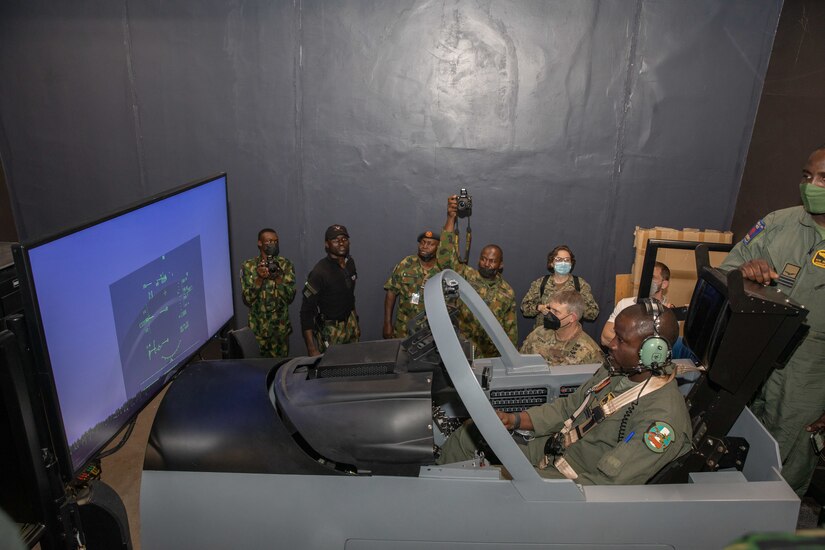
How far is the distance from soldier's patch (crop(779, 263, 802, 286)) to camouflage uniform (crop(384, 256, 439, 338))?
2127 millimetres

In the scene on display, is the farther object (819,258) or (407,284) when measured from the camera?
(407,284)

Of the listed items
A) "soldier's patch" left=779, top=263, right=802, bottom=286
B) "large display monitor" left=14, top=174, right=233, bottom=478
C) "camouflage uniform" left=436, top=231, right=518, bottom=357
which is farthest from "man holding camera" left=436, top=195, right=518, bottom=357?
"large display monitor" left=14, top=174, right=233, bottom=478

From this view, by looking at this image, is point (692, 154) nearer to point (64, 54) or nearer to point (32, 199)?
point (64, 54)

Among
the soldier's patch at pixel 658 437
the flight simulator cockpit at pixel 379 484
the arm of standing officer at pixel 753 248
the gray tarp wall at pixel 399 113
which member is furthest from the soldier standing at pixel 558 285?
the flight simulator cockpit at pixel 379 484

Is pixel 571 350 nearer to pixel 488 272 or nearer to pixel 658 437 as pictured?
pixel 488 272

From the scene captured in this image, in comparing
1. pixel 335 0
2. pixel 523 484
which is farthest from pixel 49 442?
pixel 335 0

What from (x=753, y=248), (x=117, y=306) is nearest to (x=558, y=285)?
(x=753, y=248)

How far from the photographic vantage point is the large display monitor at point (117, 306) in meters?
1.48

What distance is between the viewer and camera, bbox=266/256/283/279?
14.0ft

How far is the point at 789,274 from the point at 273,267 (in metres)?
3.26

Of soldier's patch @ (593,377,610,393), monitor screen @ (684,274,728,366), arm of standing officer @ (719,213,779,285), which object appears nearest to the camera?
monitor screen @ (684,274,728,366)

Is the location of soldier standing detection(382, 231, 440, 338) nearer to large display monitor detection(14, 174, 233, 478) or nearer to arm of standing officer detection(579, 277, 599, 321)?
arm of standing officer detection(579, 277, 599, 321)

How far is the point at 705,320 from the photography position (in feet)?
7.32

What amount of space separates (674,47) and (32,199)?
5.30 m
